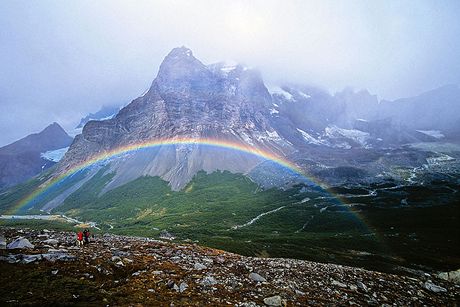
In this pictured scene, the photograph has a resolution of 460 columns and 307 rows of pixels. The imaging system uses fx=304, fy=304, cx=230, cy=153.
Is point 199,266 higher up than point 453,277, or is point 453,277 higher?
point 199,266

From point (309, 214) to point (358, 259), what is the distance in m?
93.4

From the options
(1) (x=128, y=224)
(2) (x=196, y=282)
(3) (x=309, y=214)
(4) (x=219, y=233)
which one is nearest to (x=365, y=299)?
(2) (x=196, y=282)

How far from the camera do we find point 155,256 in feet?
85.3

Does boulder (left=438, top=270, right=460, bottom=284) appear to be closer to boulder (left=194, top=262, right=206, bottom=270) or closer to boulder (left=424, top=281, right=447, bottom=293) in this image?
boulder (left=424, top=281, right=447, bottom=293)

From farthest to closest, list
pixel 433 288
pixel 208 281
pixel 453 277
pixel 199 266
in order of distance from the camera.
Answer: pixel 453 277
pixel 433 288
pixel 199 266
pixel 208 281

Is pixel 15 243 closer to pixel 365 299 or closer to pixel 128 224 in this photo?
pixel 365 299

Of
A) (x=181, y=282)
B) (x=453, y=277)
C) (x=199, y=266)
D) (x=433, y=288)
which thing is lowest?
(x=453, y=277)

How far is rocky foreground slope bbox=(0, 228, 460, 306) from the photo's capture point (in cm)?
1625

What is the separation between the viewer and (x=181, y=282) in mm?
20203

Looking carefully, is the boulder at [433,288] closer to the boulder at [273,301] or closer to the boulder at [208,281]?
the boulder at [273,301]

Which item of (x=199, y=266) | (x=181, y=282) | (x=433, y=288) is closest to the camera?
(x=181, y=282)

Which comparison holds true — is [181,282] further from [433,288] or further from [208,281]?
[433,288]

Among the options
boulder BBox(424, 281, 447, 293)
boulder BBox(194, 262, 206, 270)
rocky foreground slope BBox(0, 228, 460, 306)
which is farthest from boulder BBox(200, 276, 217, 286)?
boulder BBox(424, 281, 447, 293)

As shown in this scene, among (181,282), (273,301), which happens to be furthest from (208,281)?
(273,301)
